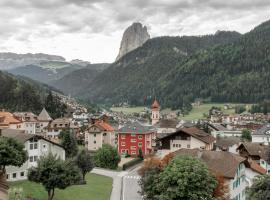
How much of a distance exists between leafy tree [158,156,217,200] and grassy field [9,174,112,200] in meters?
17.8

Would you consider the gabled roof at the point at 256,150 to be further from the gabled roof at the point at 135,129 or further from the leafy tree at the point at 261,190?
the leafy tree at the point at 261,190

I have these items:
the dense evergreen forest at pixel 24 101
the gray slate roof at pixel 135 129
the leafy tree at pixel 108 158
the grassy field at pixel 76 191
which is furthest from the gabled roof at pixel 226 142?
the dense evergreen forest at pixel 24 101

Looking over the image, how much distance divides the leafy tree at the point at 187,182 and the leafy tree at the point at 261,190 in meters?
3.61

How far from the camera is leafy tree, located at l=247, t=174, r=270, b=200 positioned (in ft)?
128

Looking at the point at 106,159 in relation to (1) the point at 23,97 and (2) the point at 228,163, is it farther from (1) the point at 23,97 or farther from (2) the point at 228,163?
(1) the point at 23,97

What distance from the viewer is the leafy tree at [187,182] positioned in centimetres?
4031

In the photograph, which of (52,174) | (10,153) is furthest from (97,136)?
(52,174)

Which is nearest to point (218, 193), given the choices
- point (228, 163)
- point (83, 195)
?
point (228, 163)

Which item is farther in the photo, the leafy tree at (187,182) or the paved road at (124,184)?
the paved road at (124,184)

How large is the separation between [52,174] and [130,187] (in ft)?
69.6

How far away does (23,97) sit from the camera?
180 m

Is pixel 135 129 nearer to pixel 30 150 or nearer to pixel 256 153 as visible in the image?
pixel 256 153

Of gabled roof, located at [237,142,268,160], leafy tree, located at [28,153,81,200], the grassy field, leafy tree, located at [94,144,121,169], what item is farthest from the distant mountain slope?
leafy tree, located at [28,153,81,200]

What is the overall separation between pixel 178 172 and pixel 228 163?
550 inches
